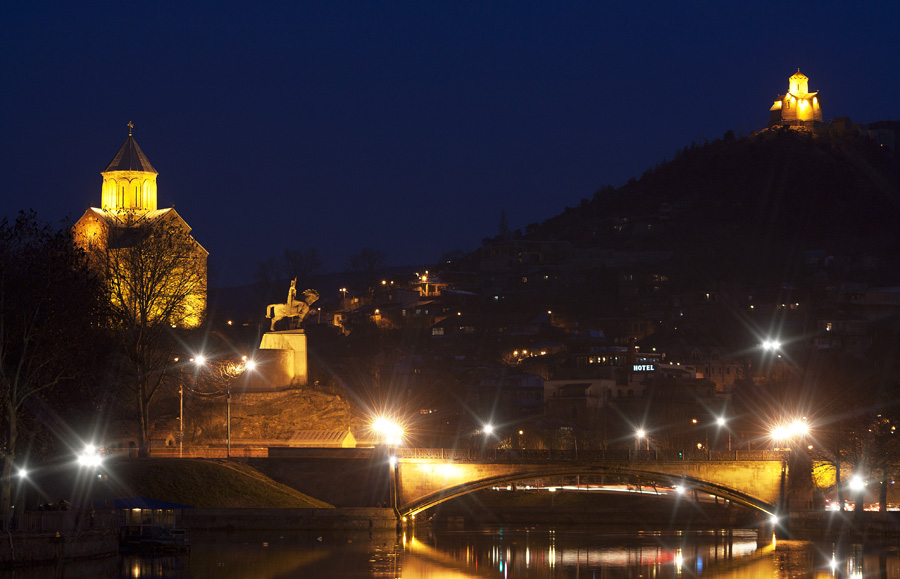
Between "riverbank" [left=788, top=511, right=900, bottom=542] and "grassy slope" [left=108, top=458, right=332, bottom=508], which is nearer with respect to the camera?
"grassy slope" [left=108, top=458, right=332, bottom=508]

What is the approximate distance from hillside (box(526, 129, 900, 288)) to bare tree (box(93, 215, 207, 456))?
94.5m

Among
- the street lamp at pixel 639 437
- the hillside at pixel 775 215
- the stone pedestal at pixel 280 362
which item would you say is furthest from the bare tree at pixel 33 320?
the hillside at pixel 775 215

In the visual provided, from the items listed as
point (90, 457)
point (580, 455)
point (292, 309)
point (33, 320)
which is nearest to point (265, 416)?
point (292, 309)

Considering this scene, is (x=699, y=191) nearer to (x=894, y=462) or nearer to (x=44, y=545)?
(x=894, y=462)

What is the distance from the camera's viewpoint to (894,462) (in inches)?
2488

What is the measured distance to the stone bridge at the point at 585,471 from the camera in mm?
59188

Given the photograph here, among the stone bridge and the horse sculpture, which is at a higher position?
the horse sculpture

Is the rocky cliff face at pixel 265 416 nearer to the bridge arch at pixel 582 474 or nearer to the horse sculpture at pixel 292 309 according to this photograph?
the horse sculpture at pixel 292 309

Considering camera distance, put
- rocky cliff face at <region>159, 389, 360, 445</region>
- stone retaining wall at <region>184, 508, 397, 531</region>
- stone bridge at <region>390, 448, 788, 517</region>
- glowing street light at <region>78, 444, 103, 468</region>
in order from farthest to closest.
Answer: rocky cliff face at <region>159, 389, 360, 445</region>
stone bridge at <region>390, 448, 788, 517</region>
stone retaining wall at <region>184, 508, 397, 531</region>
glowing street light at <region>78, 444, 103, 468</region>

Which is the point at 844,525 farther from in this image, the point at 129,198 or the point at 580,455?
the point at 129,198

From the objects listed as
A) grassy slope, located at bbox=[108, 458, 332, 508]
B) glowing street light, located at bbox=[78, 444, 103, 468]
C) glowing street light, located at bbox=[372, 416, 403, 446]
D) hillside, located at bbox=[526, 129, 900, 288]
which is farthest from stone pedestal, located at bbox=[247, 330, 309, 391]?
hillside, located at bbox=[526, 129, 900, 288]

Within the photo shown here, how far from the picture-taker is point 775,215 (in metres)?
181

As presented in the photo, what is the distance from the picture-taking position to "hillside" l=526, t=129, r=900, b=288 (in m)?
165

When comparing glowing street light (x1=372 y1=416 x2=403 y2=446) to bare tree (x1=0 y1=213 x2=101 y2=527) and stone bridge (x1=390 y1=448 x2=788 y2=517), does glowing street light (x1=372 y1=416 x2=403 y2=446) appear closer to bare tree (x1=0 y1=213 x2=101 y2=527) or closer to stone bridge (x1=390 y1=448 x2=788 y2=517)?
stone bridge (x1=390 y1=448 x2=788 y2=517)
